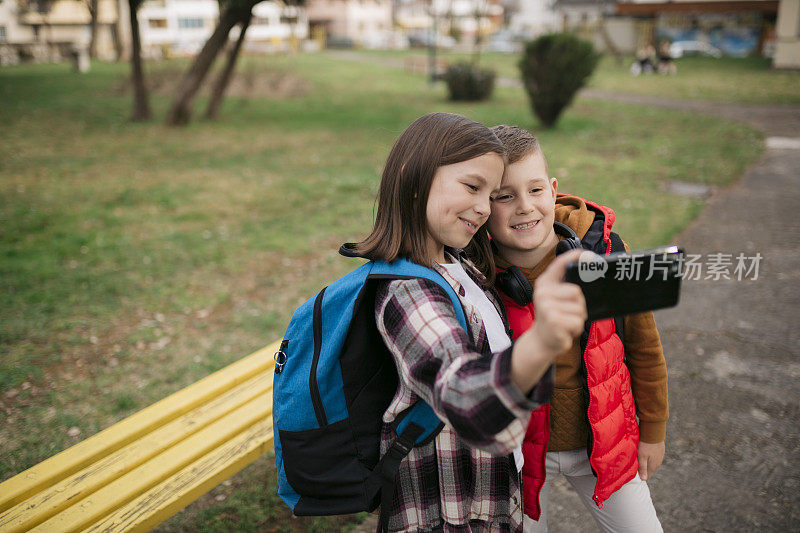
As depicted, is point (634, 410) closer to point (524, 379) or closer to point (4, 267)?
point (524, 379)

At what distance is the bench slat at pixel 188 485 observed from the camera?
79.7 inches

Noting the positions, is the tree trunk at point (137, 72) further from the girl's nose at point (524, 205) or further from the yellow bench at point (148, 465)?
the girl's nose at point (524, 205)

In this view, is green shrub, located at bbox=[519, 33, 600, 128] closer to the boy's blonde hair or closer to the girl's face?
the boy's blonde hair

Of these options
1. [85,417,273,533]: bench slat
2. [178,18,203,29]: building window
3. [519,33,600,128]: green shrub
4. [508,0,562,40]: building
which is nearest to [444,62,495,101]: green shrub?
[519,33,600,128]: green shrub

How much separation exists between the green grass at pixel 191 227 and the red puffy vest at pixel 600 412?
54.0 inches

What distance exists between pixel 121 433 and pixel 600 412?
1.83 m

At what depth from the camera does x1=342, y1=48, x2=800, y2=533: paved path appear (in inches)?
106

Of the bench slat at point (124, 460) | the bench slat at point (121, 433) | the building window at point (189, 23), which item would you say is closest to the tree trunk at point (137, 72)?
the bench slat at point (121, 433)

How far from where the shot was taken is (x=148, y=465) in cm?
226

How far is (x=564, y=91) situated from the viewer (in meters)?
11.7

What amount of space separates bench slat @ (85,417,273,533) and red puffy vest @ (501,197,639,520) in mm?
1187

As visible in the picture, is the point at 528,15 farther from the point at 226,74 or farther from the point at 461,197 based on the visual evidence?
the point at 461,197

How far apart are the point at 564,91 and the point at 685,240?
21.5ft

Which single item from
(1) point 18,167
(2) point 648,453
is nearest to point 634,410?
(2) point 648,453
